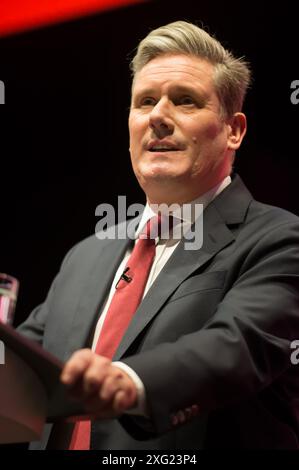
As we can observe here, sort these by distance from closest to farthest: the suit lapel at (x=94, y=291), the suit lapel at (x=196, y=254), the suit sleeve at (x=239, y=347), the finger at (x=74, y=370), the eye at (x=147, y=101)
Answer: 1. the finger at (x=74, y=370)
2. the suit sleeve at (x=239, y=347)
3. the suit lapel at (x=196, y=254)
4. the suit lapel at (x=94, y=291)
5. the eye at (x=147, y=101)

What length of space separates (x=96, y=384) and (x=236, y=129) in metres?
1.29

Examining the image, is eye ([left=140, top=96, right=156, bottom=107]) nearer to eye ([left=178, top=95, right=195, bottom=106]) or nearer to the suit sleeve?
eye ([left=178, top=95, right=195, bottom=106])

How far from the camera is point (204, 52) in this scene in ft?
6.97

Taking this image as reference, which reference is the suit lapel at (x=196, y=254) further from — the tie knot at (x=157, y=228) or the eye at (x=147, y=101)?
the eye at (x=147, y=101)

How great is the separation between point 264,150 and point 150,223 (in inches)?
30.0

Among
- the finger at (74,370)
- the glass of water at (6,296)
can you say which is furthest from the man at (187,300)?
the glass of water at (6,296)

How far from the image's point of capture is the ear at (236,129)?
2.20 m

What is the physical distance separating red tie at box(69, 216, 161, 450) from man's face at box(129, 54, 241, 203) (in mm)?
135

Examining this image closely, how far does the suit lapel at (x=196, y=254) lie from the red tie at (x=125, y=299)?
6 centimetres

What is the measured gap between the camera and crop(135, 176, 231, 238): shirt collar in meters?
2.01

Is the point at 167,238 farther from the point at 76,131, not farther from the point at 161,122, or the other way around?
the point at 76,131

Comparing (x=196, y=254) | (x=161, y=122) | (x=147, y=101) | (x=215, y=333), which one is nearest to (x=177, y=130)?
(x=161, y=122)

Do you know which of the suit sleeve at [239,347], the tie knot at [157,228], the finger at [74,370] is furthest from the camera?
the tie knot at [157,228]

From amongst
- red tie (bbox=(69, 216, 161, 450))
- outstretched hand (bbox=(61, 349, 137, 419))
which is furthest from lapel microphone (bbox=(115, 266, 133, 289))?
outstretched hand (bbox=(61, 349, 137, 419))
